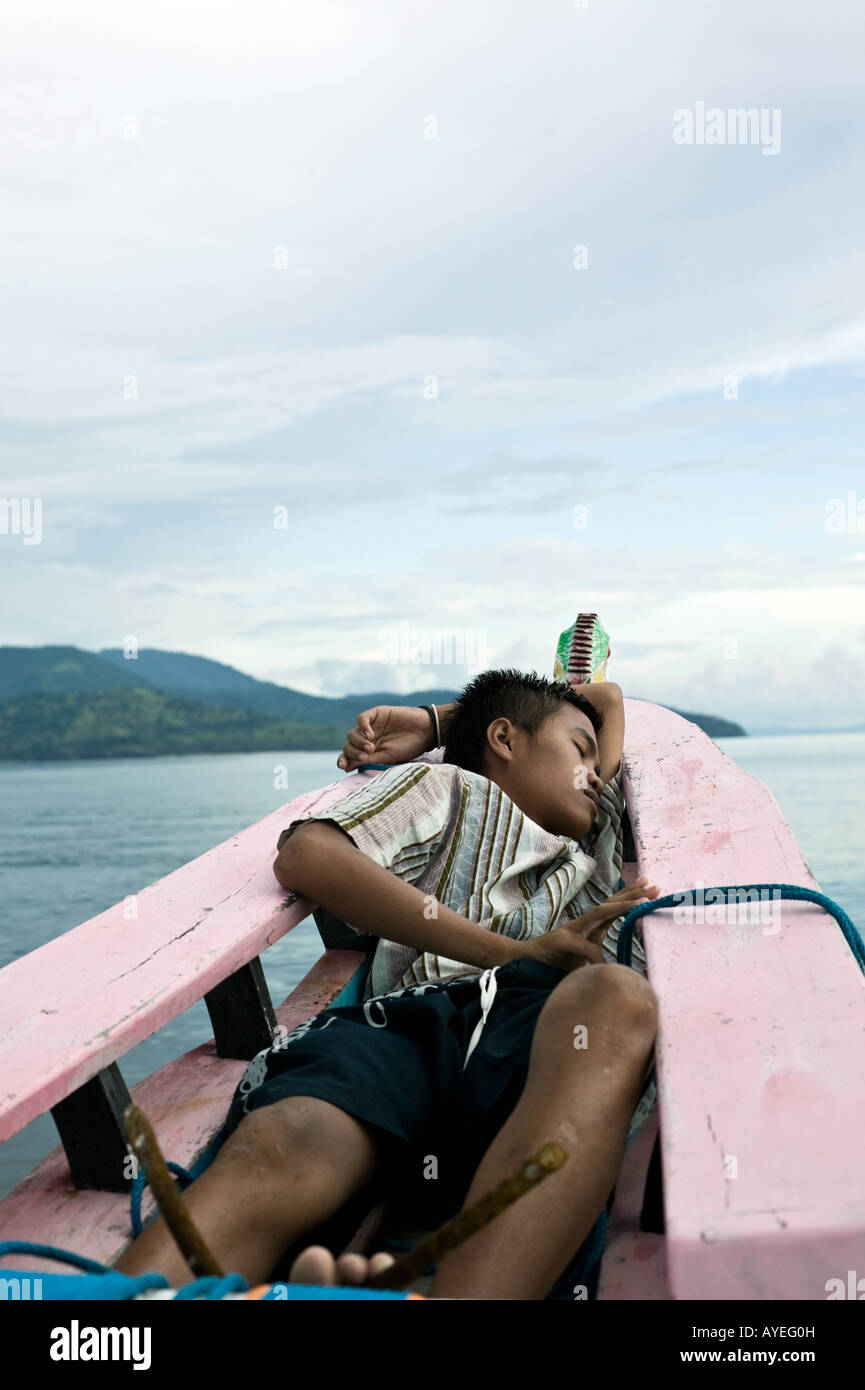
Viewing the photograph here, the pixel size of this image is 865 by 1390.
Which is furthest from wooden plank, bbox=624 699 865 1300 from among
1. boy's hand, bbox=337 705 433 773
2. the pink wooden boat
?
boy's hand, bbox=337 705 433 773

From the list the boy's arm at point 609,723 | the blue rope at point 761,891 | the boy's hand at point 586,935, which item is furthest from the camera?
the boy's arm at point 609,723

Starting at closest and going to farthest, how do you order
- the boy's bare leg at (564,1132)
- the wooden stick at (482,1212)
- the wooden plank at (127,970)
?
the wooden stick at (482,1212), the boy's bare leg at (564,1132), the wooden plank at (127,970)

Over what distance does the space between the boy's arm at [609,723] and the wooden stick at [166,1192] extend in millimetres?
1927

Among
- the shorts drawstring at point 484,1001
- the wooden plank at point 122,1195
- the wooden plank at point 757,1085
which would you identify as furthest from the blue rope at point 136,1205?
the wooden plank at point 757,1085

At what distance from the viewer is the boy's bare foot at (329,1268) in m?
1.11

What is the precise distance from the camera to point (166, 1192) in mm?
1011

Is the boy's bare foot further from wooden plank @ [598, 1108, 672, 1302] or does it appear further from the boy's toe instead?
wooden plank @ [598, 1108, 672, 1302]

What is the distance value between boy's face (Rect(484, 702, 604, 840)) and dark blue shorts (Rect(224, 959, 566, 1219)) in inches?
30.4

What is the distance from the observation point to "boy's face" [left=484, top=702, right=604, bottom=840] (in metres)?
2.57

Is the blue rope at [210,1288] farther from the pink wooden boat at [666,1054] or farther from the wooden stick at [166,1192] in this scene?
the pink wooden boat at [666,1054]

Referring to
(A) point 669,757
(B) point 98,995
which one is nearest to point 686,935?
(B) point 98,995

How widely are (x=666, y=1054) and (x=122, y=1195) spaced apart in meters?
0.91

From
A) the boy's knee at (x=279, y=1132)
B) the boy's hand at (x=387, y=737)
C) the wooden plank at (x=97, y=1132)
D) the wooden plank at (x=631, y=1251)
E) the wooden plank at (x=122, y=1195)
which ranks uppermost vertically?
the boy's hand at (x=387, y=737)

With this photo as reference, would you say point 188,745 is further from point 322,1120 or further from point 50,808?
point 322,1120
